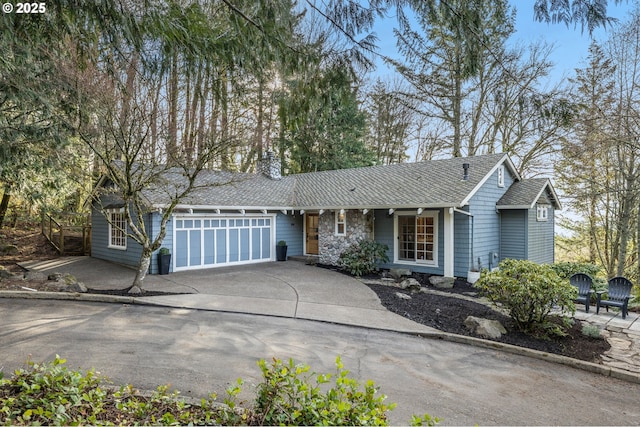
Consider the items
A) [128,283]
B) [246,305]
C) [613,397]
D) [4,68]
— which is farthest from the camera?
[128,283]

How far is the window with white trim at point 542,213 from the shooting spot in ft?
44.0

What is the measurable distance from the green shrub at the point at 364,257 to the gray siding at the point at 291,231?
3296 mm

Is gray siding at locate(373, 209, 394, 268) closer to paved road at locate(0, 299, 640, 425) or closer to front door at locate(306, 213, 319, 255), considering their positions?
front door at locate(306, 213, 319, 255)

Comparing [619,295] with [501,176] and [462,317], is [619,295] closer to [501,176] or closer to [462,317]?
[462,317]

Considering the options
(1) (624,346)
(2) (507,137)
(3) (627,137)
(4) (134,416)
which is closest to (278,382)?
(4) (134,416)

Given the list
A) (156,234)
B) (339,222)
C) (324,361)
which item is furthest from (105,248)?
(324,361)

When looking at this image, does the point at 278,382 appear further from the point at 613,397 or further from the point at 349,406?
the point at 613,397

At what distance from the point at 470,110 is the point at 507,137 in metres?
2.33

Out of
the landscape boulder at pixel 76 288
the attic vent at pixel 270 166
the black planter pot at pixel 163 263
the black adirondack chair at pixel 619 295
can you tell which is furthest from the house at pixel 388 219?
the black adirondack chair at pixel 619 295

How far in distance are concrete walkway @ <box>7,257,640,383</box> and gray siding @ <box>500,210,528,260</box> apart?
457cm

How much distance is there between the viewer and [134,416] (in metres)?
2.91

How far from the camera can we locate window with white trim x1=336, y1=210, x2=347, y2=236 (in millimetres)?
13852

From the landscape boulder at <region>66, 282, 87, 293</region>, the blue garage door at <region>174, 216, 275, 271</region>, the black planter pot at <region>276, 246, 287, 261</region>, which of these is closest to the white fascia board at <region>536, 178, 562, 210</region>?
the black planter pot at <region>276, 246, 287, 261</region>

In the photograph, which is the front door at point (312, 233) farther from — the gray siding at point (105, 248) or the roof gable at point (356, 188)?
the gray siding at point (105, 248)
